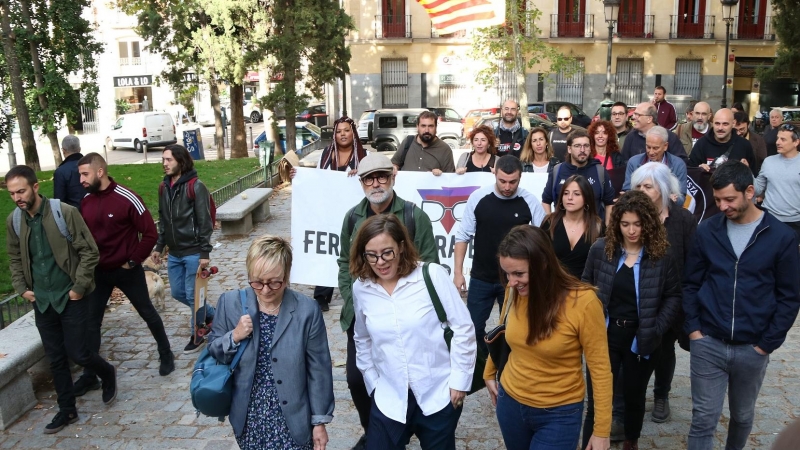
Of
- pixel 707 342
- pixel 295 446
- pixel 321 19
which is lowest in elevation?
pixel 295 446

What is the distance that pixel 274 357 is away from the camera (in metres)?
3.55

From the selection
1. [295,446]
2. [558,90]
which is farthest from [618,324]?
[558,90]

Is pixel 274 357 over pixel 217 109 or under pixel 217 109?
under

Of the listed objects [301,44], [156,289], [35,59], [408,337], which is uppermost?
[301,44]

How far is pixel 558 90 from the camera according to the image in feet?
130

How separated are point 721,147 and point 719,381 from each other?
4.32 meters


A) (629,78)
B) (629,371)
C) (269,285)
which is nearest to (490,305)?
(629,371)

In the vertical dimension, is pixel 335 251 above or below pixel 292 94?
below

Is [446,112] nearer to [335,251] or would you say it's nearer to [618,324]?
[335,251]

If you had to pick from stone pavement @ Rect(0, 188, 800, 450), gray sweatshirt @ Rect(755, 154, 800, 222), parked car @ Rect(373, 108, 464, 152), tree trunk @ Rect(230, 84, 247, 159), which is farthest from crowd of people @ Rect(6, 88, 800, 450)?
parked car @ Rect(373, 108, 464, 152)

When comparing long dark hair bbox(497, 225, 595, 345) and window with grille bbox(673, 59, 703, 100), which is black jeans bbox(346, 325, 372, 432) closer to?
long dark hair bbox(497, 225, 595, 345)

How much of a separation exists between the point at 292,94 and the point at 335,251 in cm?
1322

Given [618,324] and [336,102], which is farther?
[336,102]

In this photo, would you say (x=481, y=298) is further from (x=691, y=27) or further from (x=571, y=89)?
(x=691, y=27)
